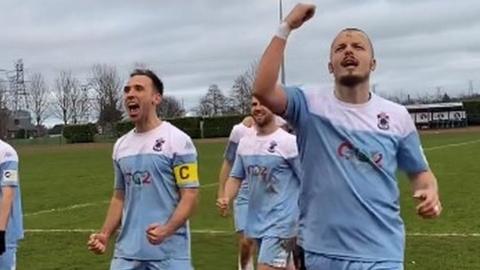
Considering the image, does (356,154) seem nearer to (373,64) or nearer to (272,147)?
(373,64)

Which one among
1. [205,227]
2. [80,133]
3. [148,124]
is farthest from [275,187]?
[80,133]

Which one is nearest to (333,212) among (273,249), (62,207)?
(273,249)

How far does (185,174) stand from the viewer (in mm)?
6086

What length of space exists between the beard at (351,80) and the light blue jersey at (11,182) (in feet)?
11.4

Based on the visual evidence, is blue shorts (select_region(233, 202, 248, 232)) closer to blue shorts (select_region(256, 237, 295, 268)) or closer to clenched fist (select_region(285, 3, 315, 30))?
blue shorts (select_region(256, 237, 295, 268))

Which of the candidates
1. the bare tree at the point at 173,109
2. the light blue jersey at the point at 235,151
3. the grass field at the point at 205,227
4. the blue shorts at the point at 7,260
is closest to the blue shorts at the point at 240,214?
the light blue jersey at the point at 235,151

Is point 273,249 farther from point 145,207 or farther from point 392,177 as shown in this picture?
point 392,177

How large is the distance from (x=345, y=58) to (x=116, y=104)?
4071 inches

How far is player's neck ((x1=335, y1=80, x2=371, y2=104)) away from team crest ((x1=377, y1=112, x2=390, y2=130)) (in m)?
0.12

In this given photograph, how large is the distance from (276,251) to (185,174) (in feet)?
9.04

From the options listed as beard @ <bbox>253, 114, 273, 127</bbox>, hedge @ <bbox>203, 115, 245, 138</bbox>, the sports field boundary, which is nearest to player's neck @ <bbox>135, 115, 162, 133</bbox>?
beard @ <bbox>253, 114, 273, 127</bbox>

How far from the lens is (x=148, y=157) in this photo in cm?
612

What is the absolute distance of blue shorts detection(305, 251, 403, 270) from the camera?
15.4 feet

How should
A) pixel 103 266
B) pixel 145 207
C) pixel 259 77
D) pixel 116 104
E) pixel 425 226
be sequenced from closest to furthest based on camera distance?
1. pixel 259 77
2. pixel 145 207
3. pixel 103 266
4. pixel 425 226
5. pixel 116 104
